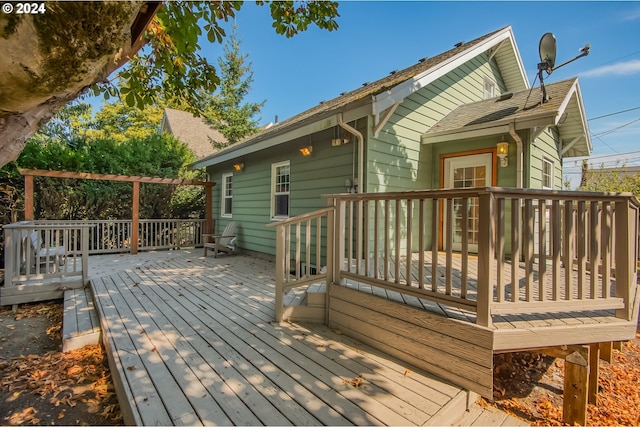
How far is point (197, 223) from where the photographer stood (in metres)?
9.93

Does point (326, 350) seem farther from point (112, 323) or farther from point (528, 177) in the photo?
point (528, 177)

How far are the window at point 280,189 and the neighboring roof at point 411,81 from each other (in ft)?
2.33

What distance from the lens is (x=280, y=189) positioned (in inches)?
277

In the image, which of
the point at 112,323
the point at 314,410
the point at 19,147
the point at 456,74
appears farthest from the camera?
the point at 456,74

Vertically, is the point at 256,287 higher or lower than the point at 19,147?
lower

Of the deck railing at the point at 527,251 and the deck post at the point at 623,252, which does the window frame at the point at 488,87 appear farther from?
the deck post at the point at 623,252

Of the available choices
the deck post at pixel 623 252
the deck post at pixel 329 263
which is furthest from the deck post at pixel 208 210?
the deck post at pixel 623 252

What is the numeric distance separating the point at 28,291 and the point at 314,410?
5.22 metres

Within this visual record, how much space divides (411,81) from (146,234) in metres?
8.68

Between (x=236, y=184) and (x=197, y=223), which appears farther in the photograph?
(x=197, y=223)

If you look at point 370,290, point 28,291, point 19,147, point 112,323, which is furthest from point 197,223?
point 19,147

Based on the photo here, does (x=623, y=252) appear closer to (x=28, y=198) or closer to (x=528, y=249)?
(x=528, y=249)

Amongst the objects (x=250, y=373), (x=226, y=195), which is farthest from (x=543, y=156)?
(x=226, y=195)

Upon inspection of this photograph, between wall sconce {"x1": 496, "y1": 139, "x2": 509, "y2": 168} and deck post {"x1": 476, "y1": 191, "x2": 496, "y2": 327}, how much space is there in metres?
3.49
